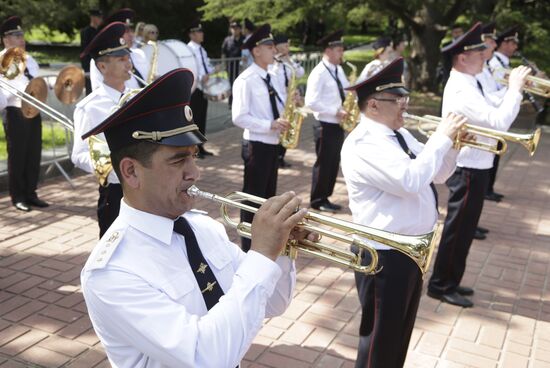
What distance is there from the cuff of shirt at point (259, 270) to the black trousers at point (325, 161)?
587cm

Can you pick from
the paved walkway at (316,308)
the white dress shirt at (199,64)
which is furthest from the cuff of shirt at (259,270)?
the white dress shirt at (199,64)

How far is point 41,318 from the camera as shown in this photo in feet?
15.0

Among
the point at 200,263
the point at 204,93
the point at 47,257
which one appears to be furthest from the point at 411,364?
the point at 204,93

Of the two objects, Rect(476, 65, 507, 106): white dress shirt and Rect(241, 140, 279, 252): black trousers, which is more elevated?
Rect(476, 65, 507, 106): white dress shirt

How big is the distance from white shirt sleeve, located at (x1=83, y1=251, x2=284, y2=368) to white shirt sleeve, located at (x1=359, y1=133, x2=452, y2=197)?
1689 millimetres

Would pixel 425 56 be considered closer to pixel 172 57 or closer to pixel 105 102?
pixel 172 57

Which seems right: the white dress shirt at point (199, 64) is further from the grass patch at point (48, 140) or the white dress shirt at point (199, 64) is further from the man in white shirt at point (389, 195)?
the man in white shirt at point (389, 195)

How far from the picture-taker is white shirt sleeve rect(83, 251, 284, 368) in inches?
68.0

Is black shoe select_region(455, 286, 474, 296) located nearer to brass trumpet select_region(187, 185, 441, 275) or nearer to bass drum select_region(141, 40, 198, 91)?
brass trumpet select_region(187, 185, 441, 275)

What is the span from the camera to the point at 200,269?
2004 mm

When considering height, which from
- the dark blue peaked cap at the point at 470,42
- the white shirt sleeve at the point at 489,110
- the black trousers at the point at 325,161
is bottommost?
the black trousers at the point at 325,161

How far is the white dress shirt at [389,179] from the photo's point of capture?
3.33m

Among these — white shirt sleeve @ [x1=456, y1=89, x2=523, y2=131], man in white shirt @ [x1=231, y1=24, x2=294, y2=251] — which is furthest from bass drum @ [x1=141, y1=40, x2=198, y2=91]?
white shirt sleeve @ [x1=456, y1=89, x2=523, y2=131]

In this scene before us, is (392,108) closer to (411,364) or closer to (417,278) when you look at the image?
(417,278)
